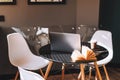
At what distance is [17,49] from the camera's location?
122 inches

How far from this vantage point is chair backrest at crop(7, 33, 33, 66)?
9.85 ft

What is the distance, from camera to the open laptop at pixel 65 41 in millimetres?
2484

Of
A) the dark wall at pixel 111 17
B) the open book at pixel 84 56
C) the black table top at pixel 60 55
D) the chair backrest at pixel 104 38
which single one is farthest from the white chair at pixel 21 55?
the dark wall at pixel 111 17

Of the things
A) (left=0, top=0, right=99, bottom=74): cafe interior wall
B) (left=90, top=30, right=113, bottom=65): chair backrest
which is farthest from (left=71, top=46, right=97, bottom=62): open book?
(left=0, top=0, right=99, bottom=74): cafe interior wall

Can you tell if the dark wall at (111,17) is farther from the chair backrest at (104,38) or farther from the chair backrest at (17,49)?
the chair backrest at (17,49)

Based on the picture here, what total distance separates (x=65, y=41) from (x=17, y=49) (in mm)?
870

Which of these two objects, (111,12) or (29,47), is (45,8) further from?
(111,12)

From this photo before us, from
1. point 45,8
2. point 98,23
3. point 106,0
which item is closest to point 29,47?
point 45,8

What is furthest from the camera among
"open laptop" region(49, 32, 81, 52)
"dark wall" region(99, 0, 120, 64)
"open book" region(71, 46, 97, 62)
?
"dark wall" region(99, 0, 120, 64)

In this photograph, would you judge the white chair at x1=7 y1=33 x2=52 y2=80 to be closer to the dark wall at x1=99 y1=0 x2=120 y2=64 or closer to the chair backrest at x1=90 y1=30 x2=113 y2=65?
the chair backrest at x1=90 y1=30 x2=113 y2=65

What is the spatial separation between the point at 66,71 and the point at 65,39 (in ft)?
5.02

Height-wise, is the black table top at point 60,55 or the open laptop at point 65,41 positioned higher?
the open laptop at point 65,41

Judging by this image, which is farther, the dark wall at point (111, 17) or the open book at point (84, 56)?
the dark wall at point (111, 17)

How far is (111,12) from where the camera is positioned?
13.4 ft
